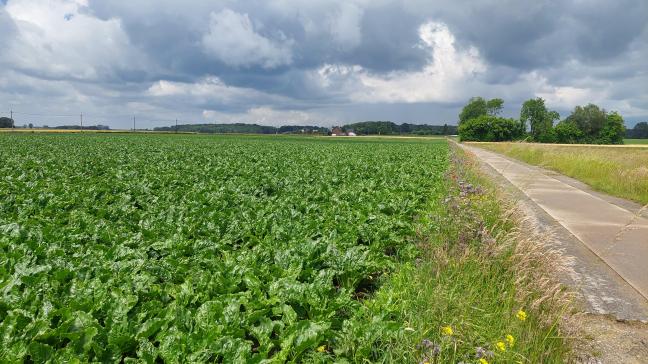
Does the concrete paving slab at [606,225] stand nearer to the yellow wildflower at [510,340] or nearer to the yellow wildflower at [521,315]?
the yellow wildflower at [521,315]

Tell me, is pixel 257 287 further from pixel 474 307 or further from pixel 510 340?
pixel 510 340

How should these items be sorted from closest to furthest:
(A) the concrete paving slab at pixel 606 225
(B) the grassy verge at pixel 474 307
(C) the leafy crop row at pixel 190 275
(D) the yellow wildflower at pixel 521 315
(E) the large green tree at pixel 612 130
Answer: (C) the leafy crop row at pixel 190 275 < (B) the grassy verge at pixel 474 307 < (D) the yellow wildflower at pixel 521 315 < (A) the concrete paving slab at pixel 606 225 < (E) the large green tree at pixel 612 130

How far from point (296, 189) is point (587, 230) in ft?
20.8

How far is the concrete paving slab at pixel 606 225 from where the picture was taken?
582 cm

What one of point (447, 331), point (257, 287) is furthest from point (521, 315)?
point (257, 287)

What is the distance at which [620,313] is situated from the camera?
4.55 metres

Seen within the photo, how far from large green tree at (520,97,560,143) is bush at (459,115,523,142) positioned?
32.2 feet

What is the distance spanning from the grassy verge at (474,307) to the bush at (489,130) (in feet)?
410

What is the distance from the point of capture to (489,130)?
122812 millimetres

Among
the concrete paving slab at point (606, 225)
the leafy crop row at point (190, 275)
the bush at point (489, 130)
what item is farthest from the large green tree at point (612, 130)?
the leafy crop row at point (190, 275)

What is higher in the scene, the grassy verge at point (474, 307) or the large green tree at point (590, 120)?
the large green tree at point (590, 120)

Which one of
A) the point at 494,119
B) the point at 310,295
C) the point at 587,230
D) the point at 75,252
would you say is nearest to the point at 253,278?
the point at 310,295

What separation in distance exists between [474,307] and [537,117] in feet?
483

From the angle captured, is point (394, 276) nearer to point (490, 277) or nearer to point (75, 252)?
point (490, 277)
